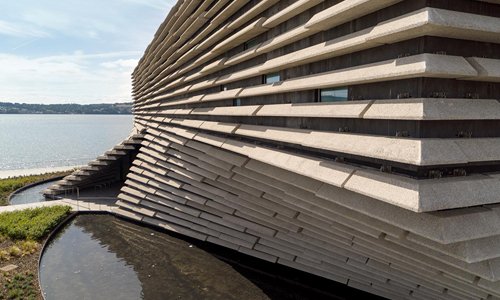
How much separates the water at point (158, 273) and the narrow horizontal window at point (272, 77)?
8.38m

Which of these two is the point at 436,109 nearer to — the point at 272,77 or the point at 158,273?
the point at 272,77

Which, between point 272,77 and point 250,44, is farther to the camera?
point 250,44

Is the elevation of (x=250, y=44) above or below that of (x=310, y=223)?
above

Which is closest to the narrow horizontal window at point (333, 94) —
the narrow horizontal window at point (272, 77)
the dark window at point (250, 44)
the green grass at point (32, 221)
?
the narrow horizontal window at point (272, 77)

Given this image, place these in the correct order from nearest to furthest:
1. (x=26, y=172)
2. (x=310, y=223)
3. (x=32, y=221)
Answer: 1. (x=310, y=223)
2. (x=32, y=221)
3. (x=26, y=172)

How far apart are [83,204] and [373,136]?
26519 millimetres

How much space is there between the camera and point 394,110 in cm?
552

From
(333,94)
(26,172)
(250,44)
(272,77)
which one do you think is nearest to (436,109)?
(333,94)

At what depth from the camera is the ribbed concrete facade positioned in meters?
5.29

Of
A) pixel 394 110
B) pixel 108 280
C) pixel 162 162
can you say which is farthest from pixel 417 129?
pixel 162 162

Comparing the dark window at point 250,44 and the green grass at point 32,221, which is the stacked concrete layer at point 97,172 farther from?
the dark window at point 250,44

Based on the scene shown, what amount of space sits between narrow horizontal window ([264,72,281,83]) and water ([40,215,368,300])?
8385 millimetres

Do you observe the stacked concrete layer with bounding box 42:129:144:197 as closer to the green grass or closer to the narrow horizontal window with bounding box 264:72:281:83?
the green grass

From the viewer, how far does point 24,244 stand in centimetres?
1780
